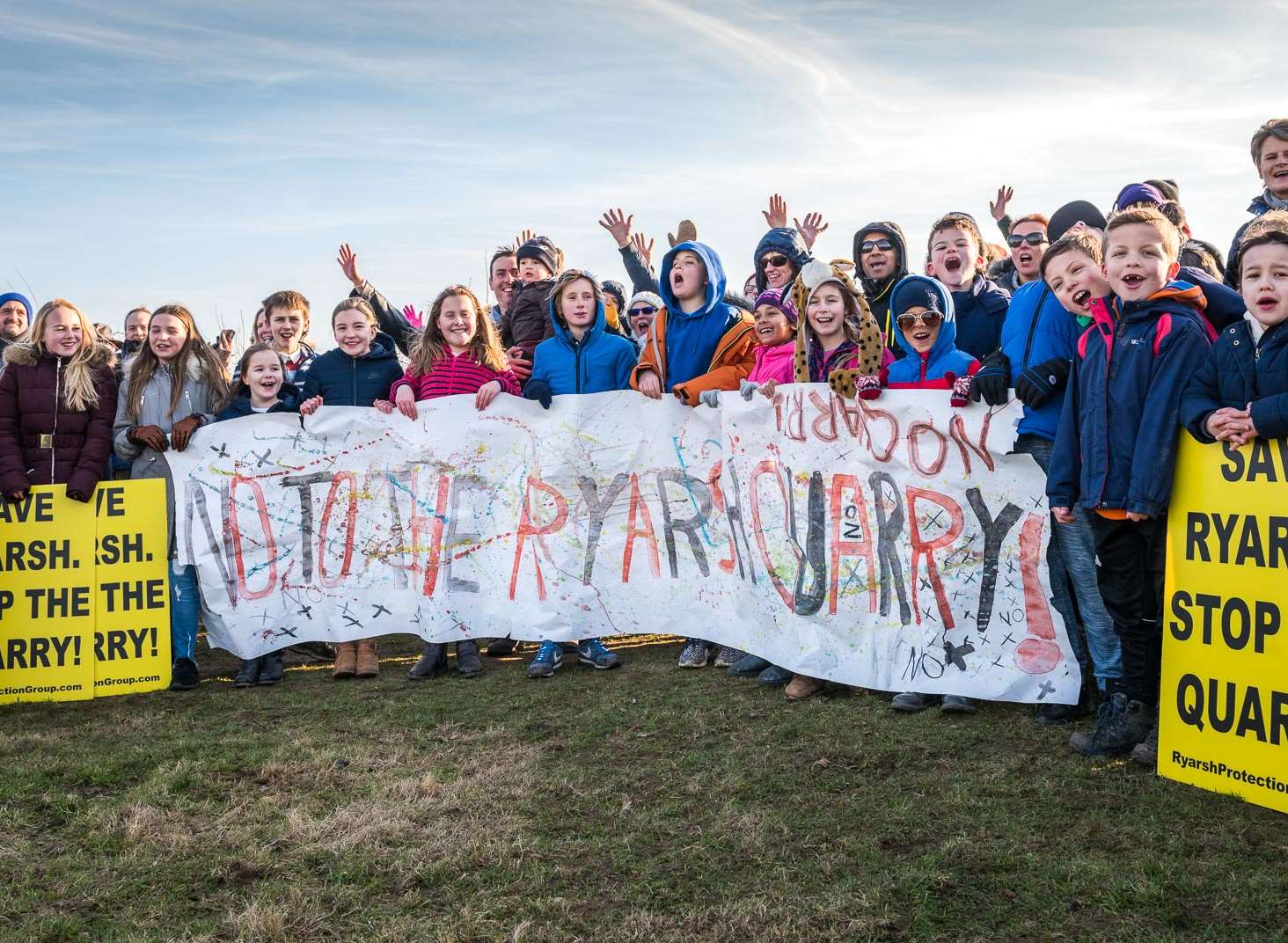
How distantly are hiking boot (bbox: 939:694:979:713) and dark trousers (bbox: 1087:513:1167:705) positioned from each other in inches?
29.4

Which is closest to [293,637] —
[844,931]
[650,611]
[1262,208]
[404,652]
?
[404,652]

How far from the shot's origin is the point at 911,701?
5.16 m

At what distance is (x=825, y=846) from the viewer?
3541mm

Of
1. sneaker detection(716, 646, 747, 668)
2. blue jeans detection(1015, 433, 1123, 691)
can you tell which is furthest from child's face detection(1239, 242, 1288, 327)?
sneaker detection(716, 646, 747, 668)

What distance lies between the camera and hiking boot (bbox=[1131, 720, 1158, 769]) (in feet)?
13.9

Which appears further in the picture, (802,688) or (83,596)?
(83,596)

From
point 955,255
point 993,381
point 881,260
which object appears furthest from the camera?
point 881,260

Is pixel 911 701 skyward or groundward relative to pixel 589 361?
groundward

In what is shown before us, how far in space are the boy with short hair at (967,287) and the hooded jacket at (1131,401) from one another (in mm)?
1533

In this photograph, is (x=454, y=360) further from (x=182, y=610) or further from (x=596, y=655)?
(x=182, y=610)

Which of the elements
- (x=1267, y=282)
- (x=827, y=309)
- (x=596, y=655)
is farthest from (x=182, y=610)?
(x=1267, y=282)

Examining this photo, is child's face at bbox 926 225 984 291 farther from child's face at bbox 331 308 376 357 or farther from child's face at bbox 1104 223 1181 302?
child's face at bbox 331 308 376 357

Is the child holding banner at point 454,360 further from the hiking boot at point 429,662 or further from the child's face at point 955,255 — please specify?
the child's face at point 955,255

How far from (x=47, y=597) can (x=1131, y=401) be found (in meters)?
5.80
